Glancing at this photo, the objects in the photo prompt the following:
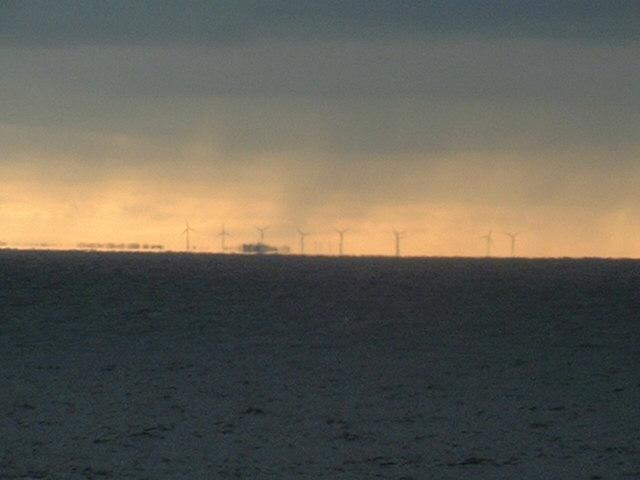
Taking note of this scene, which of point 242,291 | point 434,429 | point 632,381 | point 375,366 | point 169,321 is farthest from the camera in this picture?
point 242,291

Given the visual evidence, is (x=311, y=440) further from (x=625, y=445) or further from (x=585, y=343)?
(x=585, y=343)

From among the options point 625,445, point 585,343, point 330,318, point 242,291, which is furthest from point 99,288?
point 625,445

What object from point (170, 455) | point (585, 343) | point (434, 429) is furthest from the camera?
point (585, 343)

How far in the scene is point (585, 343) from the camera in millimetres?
46031

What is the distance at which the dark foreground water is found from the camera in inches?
1061

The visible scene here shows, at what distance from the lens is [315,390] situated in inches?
1353

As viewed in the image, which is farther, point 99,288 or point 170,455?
point 99,288

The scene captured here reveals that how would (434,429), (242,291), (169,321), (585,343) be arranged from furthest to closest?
(242,291) < (169,321) < (585,343) < (434,429)

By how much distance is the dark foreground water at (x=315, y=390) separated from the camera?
88.4 feet

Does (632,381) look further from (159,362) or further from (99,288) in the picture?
(99,288)

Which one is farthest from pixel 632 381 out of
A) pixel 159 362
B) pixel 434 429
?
pixel 159 362

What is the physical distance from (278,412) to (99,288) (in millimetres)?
43045

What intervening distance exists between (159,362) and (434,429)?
11.6 meters

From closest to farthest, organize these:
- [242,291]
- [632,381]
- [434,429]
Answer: [434,429] < [632,381] < [242,291]
